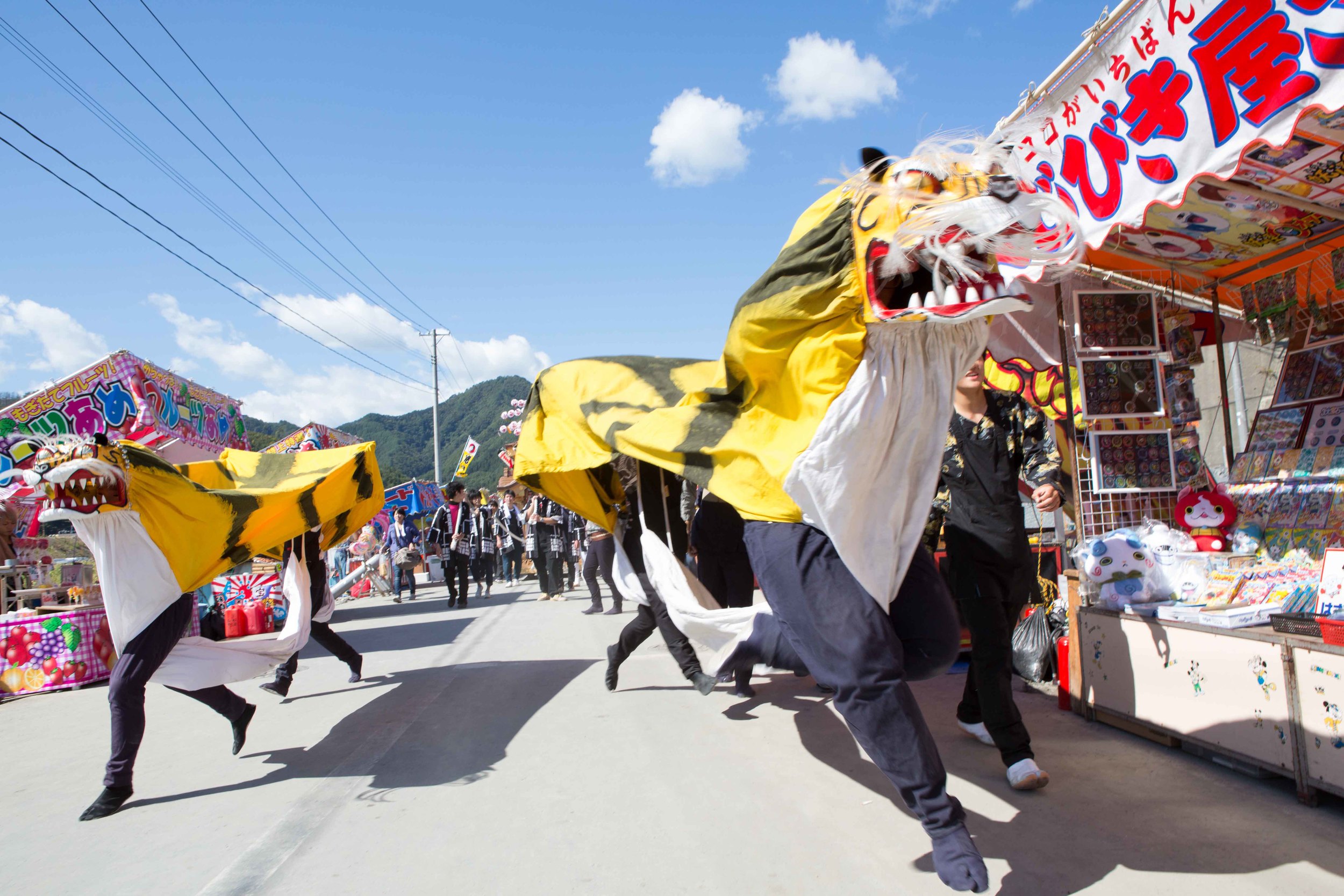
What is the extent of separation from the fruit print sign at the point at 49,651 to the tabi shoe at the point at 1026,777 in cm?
746

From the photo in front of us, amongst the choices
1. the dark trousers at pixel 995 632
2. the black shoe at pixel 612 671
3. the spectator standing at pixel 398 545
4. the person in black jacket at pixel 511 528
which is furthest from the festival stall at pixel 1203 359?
the spectator standing at pixel 398 545

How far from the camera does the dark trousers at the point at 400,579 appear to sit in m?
14.6

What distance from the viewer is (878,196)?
2.26m

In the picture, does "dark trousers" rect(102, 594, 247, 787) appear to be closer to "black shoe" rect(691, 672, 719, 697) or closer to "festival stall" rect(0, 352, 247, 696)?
"festival stall" rect(0, 352, 247, 696)

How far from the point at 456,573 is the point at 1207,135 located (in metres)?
11.3

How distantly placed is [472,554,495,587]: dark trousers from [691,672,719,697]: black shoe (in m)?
9.22

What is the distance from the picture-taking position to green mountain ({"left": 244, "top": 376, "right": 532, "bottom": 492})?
256 ft

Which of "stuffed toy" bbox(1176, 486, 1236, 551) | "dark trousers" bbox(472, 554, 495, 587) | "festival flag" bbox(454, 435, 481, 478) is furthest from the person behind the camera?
"festival flag" bbox(454, 435, 481, 478)

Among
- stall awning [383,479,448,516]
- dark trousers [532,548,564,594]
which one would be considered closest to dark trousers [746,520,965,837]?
dark trousers [532,548,564,594]

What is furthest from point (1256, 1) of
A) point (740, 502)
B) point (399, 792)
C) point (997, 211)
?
point (399, 792)

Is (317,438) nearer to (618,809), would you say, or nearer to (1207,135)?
(618,809)

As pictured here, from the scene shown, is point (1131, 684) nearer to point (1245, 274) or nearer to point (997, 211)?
point (997, 211)

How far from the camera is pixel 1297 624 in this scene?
291 centimetres

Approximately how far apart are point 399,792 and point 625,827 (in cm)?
118
